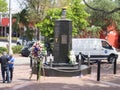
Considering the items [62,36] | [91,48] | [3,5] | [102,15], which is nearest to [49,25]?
[91,48]

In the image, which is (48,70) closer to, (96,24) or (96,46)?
(96,46)

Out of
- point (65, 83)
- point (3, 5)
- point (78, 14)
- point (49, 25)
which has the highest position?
point (3, 5)

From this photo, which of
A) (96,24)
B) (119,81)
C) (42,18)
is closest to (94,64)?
(119,81)

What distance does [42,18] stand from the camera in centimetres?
4328

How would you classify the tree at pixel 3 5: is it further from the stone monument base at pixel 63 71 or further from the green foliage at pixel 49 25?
the stone monument base at pixel 63 71

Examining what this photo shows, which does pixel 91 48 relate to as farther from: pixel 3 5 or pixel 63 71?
pixel 3 5

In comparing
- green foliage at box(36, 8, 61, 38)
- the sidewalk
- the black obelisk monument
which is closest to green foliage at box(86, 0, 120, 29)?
green foliage at box(36, 8, 61, 38)

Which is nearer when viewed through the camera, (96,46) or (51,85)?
(51,85)

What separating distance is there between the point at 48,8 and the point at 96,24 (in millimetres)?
10887

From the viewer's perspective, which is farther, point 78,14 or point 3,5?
point 3,5

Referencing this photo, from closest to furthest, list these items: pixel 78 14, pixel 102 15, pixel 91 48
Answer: pixel 91 48, pixel 78 14, pixel 102 15

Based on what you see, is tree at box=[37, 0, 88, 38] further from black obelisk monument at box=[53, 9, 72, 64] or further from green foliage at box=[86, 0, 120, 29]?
black obelisk monument at box=[53, 9, 72, 64]

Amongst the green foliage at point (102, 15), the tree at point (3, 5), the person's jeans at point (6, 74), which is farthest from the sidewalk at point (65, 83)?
the tree at point (3, 5)

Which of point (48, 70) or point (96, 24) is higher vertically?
point (96, 24)
